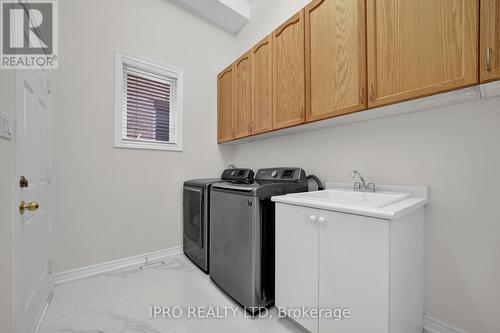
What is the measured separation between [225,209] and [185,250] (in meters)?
1.13

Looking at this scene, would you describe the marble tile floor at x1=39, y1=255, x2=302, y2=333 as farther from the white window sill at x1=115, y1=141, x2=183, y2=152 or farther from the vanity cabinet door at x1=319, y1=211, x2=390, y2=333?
the white window sill at x1=115, y1=141, x2=183, y2=152

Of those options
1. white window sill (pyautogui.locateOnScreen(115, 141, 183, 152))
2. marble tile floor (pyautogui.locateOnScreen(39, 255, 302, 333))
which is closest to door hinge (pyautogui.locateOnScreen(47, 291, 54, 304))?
marble tile floor (pyautogui.locateOnScreen(39, 255, 302, 333))

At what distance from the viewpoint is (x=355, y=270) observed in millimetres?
1046

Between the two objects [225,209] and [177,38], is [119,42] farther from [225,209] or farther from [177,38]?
[225,209]

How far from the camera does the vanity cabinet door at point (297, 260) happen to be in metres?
1.23

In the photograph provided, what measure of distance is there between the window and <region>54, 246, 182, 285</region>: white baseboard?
1173 mm

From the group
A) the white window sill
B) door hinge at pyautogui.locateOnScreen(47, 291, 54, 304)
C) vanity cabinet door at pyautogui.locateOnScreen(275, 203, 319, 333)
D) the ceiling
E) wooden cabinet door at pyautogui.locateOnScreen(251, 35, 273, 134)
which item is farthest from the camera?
the ceiling

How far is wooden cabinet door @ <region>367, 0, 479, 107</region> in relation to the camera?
990 mm

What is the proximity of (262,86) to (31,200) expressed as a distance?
195 cm

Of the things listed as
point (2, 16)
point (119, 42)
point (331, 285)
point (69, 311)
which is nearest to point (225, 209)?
point (331, 285)

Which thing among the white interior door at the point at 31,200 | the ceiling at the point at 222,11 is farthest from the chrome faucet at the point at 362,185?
the ceiling at the point at 222,11

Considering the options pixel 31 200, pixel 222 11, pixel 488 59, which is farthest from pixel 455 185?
pixel 222 11

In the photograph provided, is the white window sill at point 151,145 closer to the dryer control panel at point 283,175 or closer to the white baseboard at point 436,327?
the dryer control panel at point 283,175

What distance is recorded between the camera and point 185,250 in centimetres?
252
